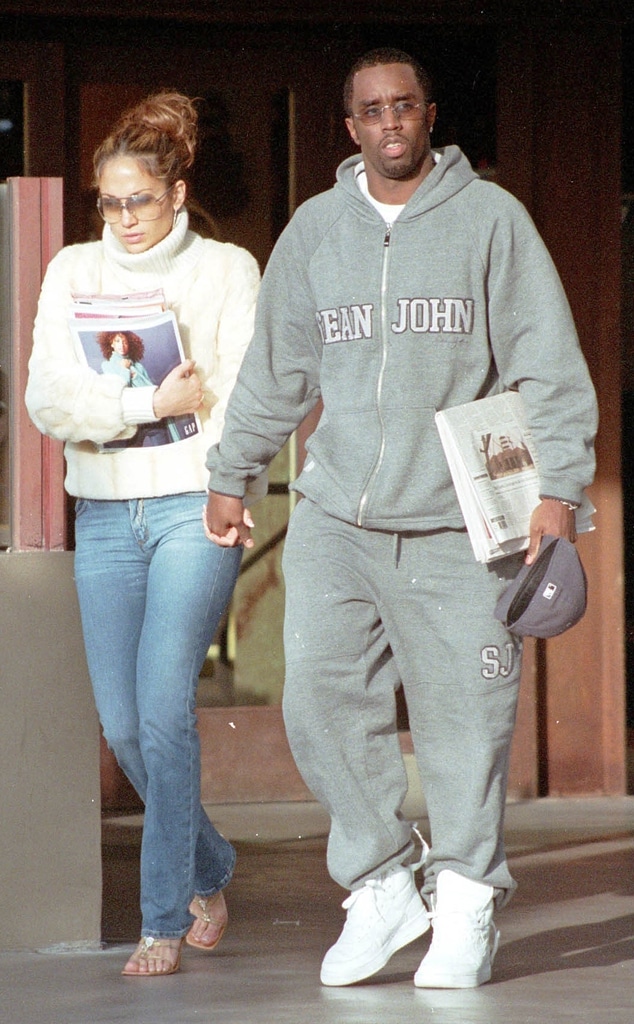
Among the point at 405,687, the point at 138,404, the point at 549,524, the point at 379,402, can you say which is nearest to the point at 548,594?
the point at 549,524

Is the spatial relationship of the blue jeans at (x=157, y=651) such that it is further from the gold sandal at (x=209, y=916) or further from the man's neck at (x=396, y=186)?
the man's neck at (x=396, y=186)

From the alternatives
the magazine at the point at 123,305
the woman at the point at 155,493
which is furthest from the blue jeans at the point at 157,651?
the magazine at the point at 123,305

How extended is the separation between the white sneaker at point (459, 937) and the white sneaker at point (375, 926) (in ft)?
0.30

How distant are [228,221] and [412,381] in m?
3.57

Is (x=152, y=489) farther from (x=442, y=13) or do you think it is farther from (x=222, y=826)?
(x=442, y=13)

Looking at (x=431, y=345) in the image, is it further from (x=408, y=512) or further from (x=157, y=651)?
→ (x=157, y=651)

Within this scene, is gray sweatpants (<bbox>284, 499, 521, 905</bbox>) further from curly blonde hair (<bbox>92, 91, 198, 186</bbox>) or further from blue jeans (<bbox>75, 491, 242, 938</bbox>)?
curly blonde hair (<bbox>92, 91, 198, 186</bbox>)

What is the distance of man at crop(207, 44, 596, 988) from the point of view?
4.51m

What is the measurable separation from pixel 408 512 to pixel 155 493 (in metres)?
0.68

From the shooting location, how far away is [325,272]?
183 inches

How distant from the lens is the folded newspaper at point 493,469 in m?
4.45

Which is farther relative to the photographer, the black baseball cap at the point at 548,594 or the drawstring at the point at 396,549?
the drawstring at the point at 396,549

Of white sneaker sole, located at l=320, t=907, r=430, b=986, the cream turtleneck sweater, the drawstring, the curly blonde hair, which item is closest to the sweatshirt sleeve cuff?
the cream turtleneck sweater

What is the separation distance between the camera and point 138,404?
4.79 m
